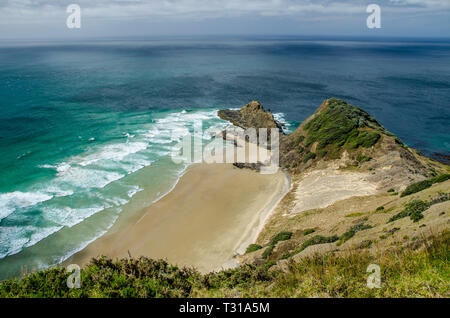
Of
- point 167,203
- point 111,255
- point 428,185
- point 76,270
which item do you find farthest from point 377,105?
point 76,270

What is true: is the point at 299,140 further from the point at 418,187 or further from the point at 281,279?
the point at 281,279

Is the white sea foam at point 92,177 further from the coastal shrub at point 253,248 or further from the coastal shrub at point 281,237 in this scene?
the coastal shrub at point 281,237

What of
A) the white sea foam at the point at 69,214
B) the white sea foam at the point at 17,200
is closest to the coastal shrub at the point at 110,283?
the white sea foam at the point at 69,214

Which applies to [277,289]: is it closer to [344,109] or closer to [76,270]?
[76,270]

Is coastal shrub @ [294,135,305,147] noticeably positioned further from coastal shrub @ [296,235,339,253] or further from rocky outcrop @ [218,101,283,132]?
coastal shrub @ [296,235,339,253]

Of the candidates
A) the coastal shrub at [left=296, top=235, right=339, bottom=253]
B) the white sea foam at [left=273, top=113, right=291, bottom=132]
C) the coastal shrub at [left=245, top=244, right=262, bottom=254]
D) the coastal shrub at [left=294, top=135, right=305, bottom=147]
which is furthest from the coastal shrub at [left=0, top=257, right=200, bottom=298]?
the white sea foam at [left=273, top=113, right=291, bottom=132]
